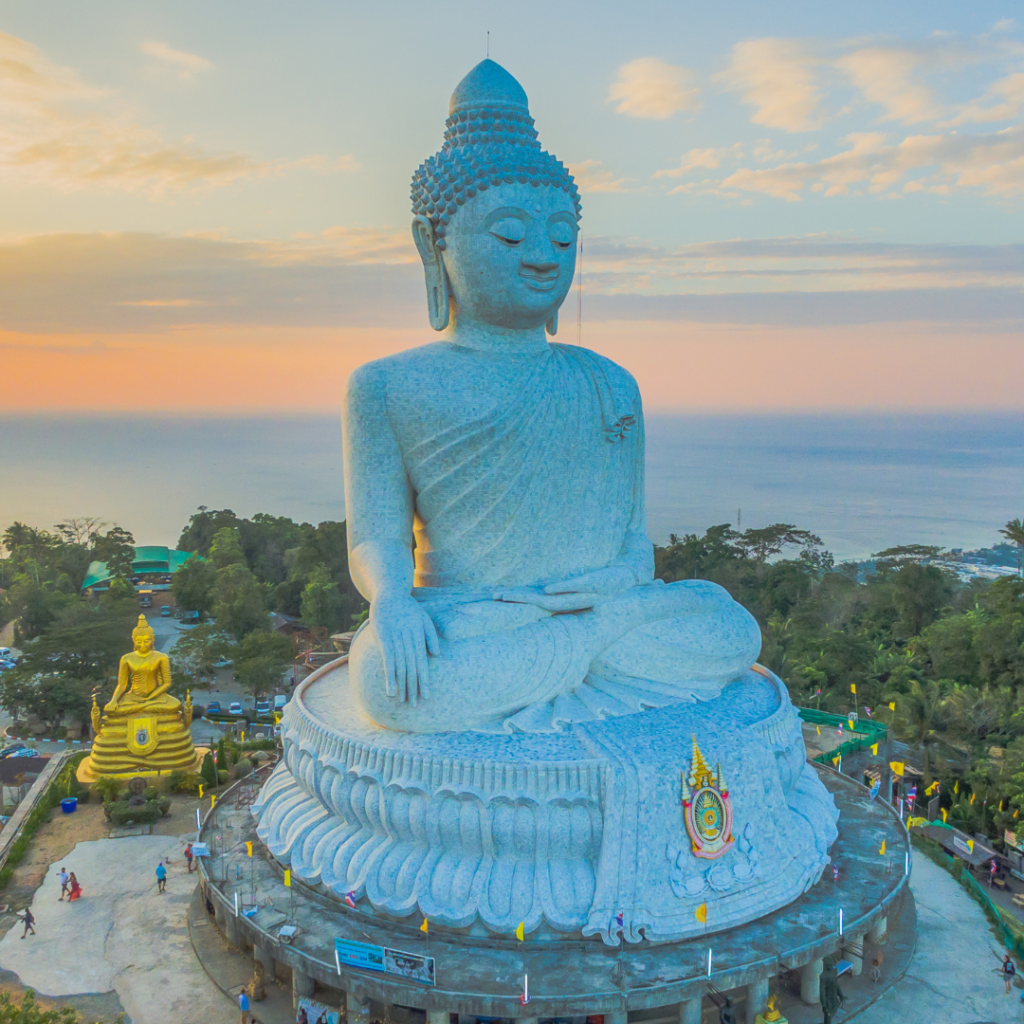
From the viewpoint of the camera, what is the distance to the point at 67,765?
1577cm

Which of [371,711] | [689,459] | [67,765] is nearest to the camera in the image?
[371,711]

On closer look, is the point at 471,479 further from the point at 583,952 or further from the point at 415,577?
the point at 583,952

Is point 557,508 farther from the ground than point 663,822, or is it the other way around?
point 557,508

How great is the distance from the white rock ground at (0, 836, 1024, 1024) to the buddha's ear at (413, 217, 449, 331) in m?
7.13

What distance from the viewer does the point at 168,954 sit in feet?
33.7

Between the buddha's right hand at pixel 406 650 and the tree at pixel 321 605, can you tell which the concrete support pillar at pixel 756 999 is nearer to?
the buddha's right hand at pixel 406 650

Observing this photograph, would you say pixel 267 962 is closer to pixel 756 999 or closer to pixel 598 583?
pixel 756 999

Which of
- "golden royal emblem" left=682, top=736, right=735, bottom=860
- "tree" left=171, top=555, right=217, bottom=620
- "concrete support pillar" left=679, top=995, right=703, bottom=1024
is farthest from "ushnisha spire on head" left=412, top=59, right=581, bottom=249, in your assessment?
"tree" left=171, top=555, right=217, bottom=620

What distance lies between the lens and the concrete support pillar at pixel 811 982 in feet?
30.9

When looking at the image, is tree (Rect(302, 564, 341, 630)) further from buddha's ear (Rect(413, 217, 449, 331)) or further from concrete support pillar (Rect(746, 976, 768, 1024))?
concrete support pillar (Rect(746, 976, 768, 1024))

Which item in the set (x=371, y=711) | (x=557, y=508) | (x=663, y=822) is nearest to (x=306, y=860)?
(x=371, y=711)

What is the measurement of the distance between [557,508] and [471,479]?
0.99 meters

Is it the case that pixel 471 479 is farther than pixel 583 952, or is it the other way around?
pixel 471 479

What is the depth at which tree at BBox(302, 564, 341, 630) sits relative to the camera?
26250mm
